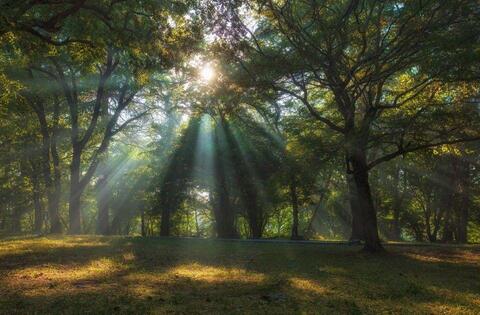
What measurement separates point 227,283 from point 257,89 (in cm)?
900

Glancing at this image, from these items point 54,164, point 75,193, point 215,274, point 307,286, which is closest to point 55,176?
point 54,164

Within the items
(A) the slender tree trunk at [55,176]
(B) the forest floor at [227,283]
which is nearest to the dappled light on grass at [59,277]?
(B) the forest floor at [227,283]

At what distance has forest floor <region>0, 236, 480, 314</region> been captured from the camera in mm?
7074

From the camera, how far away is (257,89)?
1672 cm

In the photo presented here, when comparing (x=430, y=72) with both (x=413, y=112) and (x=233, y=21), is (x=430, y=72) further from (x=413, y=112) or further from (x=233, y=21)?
(x=233, y=21)

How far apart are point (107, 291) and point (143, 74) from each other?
8.13 meters

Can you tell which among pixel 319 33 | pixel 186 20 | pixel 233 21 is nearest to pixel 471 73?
pixel 319 33

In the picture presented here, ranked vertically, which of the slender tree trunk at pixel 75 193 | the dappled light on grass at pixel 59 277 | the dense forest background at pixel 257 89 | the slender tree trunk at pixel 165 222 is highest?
the dense forest background at pixel 257 89

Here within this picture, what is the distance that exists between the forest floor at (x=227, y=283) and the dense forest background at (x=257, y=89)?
16.0 feet

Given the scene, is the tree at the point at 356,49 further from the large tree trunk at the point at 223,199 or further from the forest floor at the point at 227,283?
the large tree trunk at the point at 223,199

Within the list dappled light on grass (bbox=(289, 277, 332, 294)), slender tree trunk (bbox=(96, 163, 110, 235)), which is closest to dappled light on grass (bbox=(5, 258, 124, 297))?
dappled light on grass (bbox=(289, 277, 332, 294))

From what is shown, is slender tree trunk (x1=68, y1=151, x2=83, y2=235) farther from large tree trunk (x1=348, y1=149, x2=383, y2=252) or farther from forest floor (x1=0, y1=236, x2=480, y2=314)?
large tree trunk (x1=348, y1=149, x2=383, y2=252)

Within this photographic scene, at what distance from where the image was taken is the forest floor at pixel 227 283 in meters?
7.07

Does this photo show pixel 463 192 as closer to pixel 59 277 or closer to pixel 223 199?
pixel 223 199
